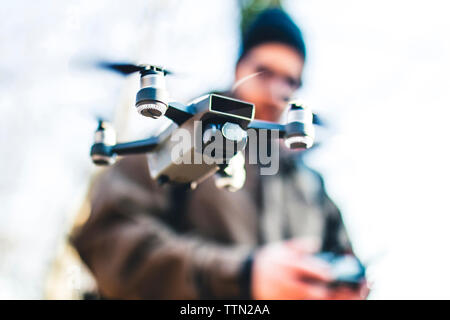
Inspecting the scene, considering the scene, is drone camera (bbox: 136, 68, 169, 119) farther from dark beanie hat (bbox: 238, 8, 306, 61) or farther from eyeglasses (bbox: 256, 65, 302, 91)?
dark beanie hat (bbox: 238, 8, 306, 61)

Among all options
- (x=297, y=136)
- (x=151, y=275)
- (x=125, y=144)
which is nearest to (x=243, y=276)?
(x=151, y=275)

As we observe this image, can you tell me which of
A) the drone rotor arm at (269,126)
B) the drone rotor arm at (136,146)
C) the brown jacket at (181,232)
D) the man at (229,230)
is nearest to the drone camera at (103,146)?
the drone rotor arm at (136,146)

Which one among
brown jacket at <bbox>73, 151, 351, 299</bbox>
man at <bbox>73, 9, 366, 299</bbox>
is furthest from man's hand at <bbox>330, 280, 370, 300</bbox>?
brown jacket at <bbox>73, 151, 351, 299</bbox>

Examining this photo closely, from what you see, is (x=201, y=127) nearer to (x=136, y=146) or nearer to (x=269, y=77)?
(x=136, y=146)

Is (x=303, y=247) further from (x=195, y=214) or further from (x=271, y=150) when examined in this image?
(x=271, y=150)

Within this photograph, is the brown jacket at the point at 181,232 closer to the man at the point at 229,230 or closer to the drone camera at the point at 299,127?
the man at the point at 229,230

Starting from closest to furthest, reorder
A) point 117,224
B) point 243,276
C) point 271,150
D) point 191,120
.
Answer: point 191,120
point 271,150
point 243,276
point 117,224

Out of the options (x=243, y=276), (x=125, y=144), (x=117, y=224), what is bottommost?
(x=243, y=276)

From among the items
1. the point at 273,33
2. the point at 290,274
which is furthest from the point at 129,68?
the point at 273,33
